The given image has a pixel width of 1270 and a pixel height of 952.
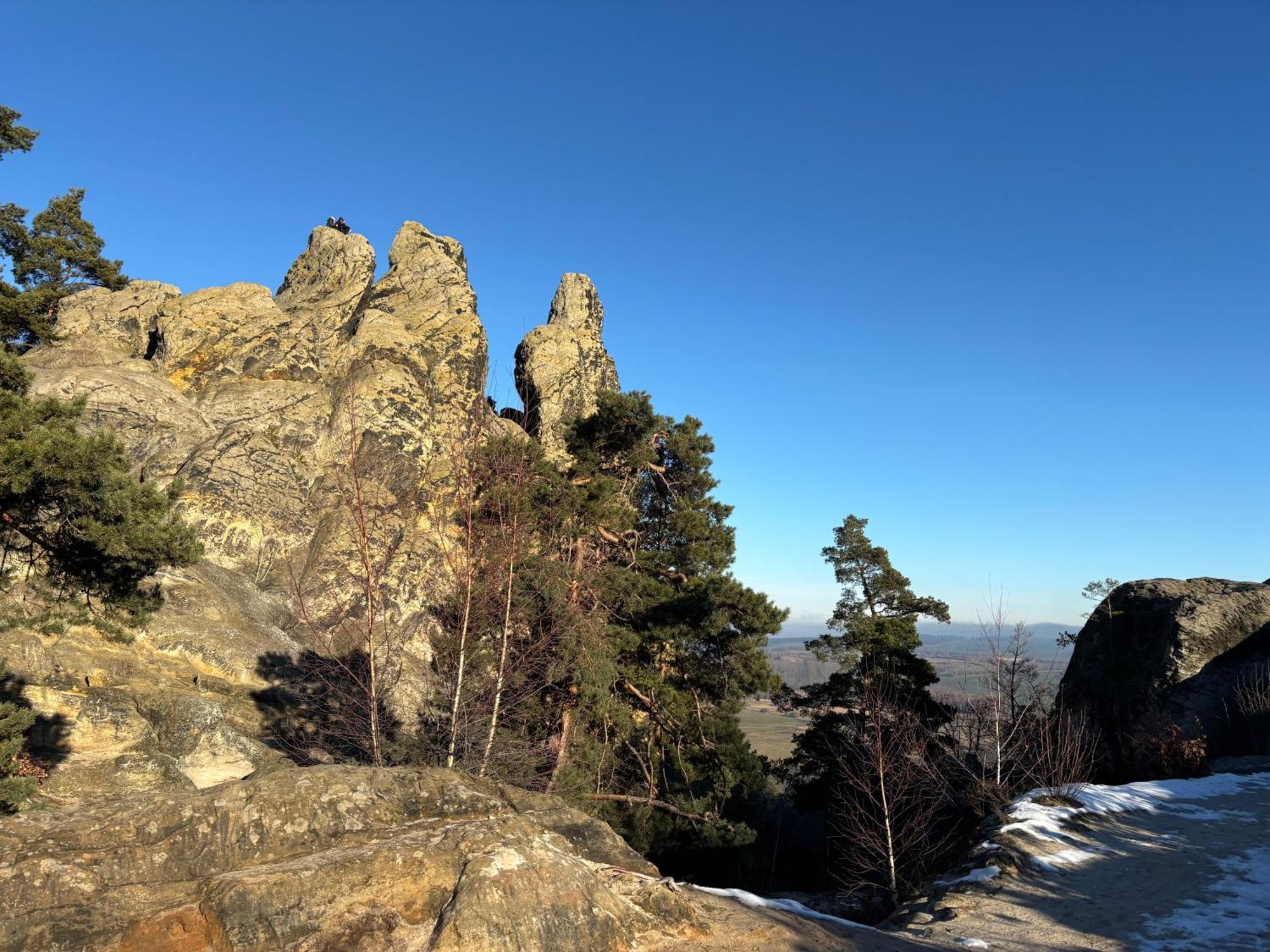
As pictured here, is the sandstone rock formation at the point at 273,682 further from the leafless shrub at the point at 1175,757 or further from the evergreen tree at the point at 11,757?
the leafless shrub at the point at 1175,757

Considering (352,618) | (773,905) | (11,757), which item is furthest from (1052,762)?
(352,618)

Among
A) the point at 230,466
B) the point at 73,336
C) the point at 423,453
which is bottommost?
the point at 230,466

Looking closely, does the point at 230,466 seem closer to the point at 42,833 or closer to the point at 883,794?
the point at 42,833

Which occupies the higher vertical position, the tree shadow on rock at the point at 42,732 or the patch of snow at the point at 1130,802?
the tree shadow on rock at the point at 42,732

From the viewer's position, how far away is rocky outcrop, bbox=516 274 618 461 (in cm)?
3164

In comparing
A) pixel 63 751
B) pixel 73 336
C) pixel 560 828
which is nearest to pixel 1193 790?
pixel 560 828

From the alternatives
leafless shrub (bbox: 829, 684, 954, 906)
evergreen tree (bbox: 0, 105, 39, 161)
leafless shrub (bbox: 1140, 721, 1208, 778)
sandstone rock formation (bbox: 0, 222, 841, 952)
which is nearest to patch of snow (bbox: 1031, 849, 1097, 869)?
leafless shrub (bbox: 829, 684, 954, 906)

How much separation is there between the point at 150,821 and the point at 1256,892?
1271 cm

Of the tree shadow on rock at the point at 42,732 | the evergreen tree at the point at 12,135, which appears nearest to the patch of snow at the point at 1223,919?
the tree shadow on rock at the point at 42,732

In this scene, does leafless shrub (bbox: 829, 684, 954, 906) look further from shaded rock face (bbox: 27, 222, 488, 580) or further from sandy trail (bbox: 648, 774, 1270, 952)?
shaded rock face (bbox: 27, 222, 488, 580)

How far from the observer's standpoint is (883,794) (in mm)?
11477

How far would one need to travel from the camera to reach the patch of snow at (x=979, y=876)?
30.2 ft

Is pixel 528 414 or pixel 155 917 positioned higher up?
pixel 528 414

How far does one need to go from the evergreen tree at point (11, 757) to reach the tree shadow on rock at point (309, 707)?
23.0 ft
